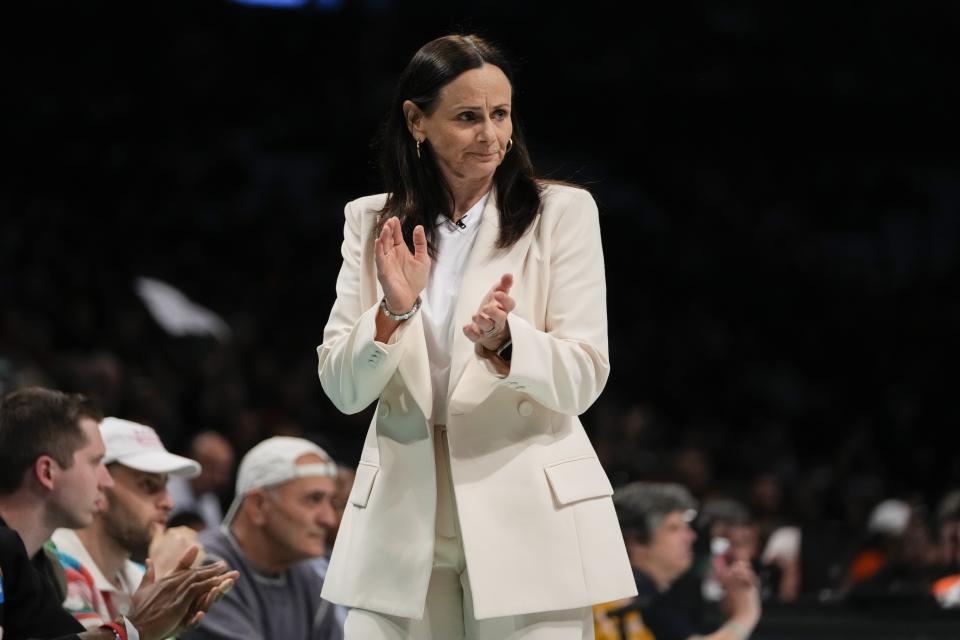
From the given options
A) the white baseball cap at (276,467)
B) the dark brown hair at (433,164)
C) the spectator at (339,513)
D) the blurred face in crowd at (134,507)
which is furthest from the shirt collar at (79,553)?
the dark brown hair at (433,164)

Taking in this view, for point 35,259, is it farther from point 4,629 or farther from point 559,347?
point 559,347

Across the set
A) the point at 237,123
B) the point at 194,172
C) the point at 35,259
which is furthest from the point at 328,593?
the point at 237,123

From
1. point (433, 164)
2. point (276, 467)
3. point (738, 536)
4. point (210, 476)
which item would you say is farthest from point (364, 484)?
point (210, 476)

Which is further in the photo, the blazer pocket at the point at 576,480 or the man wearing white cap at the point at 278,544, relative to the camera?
the man wearing white cap at the point at 278,544

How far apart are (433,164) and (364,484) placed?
634 millimetres

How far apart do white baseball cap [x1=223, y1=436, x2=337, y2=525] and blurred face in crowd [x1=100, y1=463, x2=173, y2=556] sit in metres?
0.56

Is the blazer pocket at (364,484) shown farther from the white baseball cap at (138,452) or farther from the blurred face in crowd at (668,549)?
the blurred face in crowd at (668,549)

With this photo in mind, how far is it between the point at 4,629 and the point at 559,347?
124 centimetres

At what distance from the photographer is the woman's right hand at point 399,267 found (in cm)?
261

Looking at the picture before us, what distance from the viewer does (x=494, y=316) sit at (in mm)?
2537

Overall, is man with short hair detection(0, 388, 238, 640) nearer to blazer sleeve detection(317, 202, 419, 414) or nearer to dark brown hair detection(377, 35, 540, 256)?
blazer sleeve detection(317, 202, 419, 414)

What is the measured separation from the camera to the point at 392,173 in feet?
9.66

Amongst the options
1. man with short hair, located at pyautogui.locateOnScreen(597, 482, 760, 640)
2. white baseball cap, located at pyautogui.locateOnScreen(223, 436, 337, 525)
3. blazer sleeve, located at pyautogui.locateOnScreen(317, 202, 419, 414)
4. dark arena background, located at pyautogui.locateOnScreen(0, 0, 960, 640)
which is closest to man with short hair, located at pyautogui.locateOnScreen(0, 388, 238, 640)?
blazer sleeve, located at pyautogui.locateOnScreen(317, 202, 419, 414)

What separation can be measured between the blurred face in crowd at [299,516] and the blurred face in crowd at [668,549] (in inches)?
50.4
